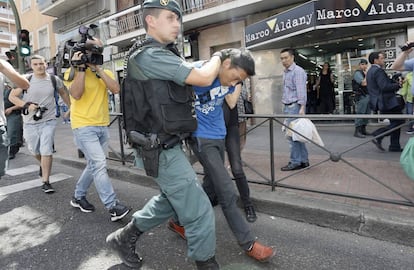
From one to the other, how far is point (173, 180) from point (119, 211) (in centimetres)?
142

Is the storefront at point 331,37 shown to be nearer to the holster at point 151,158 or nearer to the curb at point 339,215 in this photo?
the curb at point 339,215

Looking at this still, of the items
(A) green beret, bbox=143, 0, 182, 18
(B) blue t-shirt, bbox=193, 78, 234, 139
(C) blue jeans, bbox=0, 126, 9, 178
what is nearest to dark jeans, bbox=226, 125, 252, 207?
(B) blue t-shirt, bbox=193, 78, 234, 139

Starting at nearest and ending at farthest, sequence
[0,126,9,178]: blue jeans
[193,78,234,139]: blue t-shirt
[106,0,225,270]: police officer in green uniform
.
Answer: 1. [106,0,225,270]: police officer in green uniform
2. [193,78,234,139]: blue t-shirt
3. [0,126,9,178]: blue jeans

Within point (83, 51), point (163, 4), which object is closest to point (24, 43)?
point (83, 51)

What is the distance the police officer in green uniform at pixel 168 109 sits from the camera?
77.6 inches

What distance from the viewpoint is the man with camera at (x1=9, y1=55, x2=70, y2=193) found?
14.0 feet

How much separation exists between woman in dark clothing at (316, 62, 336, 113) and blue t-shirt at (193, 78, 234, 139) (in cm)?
815

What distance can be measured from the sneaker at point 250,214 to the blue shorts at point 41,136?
2.67 meters

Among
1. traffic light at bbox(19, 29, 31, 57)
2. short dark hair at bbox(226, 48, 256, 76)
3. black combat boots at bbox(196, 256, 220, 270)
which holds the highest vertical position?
traffic light at bbox(19, 29, 31, 57)

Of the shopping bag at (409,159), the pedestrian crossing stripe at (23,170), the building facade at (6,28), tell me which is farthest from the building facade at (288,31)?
the building facade at (6,28)

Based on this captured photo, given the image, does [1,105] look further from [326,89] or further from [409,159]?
[326,89]

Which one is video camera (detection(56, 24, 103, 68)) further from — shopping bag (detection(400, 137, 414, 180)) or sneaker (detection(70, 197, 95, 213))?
shopping bag (detection(400, 137, 414, 180))

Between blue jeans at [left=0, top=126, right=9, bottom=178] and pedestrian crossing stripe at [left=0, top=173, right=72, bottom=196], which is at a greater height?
blue jeans at [left=0, top=126, right=9, bottom=178]

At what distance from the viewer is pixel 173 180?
2.09m
